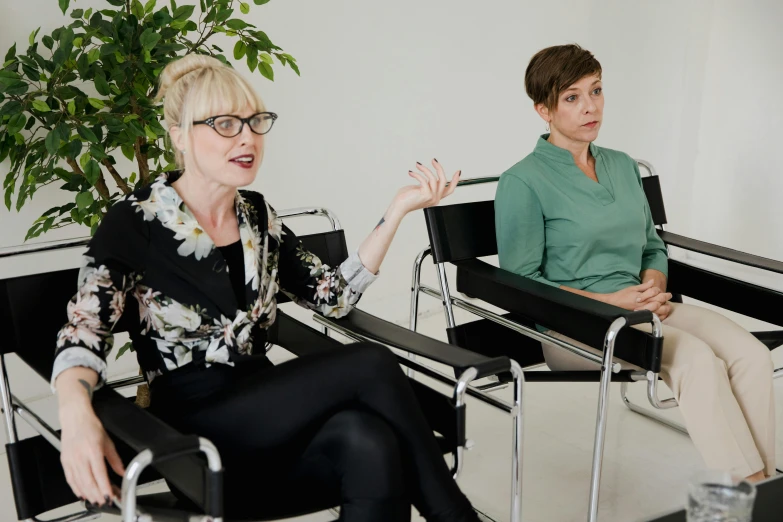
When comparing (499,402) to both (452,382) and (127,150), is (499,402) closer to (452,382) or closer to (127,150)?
(452,382)

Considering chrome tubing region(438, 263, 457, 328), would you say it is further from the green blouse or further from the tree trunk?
the tree trunk

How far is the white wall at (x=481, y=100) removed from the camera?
11.4 ft

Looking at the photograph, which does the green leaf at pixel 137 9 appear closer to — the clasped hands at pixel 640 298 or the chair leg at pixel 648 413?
the clasped hands at pixel 640 298

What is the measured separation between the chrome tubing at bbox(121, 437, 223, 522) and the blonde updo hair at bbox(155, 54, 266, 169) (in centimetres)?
65

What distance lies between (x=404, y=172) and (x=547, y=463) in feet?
5.19

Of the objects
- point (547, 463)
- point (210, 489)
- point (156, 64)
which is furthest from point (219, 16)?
point (547, 463)

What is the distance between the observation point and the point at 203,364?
1.83 m

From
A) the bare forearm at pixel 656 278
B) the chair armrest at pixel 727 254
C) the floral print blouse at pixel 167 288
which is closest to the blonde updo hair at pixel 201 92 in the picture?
the floral print blouse at pixel 167 288

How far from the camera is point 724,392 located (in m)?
2.14

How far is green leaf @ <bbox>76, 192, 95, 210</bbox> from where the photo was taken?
228 centimetres

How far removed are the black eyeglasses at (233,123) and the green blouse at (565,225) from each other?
80cm

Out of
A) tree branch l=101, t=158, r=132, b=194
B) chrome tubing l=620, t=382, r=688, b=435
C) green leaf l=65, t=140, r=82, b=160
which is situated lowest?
chrome tubing l=620, t=382, r=688, b=435

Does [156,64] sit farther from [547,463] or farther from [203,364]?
[547,463]


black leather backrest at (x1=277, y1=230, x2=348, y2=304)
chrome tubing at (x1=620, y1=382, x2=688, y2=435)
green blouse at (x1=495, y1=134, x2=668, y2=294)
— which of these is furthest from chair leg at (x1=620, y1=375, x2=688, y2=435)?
black leather backrest at (x1=277, y1=230, x2=348, y2=304)
